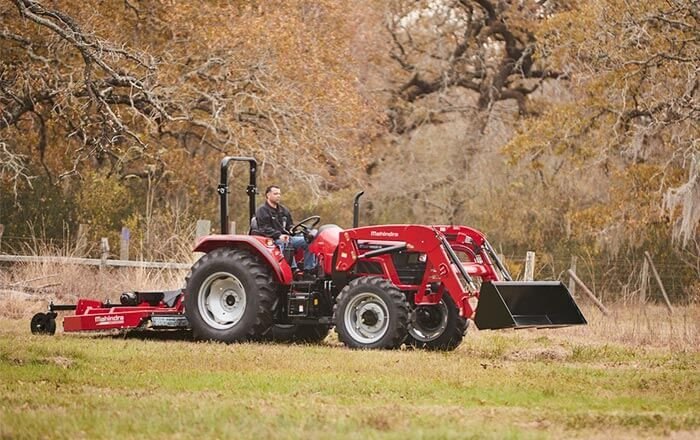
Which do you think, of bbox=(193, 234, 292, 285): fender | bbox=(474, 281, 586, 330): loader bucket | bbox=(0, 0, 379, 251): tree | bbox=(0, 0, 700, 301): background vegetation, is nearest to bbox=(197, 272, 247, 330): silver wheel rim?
bbox=(193, 234, 292, 285): fender

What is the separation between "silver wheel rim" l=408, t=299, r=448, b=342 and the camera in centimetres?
1638

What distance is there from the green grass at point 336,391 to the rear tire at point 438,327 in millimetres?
Result: 392

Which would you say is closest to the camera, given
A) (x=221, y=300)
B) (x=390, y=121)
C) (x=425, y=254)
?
(x=425, y=254)

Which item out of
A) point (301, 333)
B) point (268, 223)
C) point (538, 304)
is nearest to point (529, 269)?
point (301, 333)

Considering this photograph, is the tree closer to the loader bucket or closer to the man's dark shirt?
the man's dark shirt

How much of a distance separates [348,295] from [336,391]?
432 cm

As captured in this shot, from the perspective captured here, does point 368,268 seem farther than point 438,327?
Yes

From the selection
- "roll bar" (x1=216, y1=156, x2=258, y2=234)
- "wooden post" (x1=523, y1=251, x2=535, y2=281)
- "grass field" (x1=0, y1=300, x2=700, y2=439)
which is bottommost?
"grass field" (x1=0, y1=300, x2=700, y2=439)

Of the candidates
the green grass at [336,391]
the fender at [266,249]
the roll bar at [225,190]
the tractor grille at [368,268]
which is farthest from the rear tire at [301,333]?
the roll bar at [225,190]

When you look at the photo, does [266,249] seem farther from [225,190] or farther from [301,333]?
[301,333]

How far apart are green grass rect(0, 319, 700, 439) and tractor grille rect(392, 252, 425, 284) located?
105cm

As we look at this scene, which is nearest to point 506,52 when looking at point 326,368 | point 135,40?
point 135,40

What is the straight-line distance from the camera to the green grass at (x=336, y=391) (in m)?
9.55

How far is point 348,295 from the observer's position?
52.5 ft
